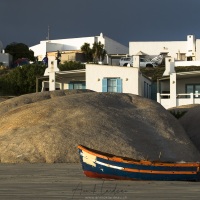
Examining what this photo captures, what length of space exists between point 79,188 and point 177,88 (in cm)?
3979

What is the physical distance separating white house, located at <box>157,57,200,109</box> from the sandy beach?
3220 cm

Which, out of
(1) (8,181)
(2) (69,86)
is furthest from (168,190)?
(2) (69,86)

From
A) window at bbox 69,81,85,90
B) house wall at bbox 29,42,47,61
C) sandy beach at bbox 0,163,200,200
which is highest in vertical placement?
house wall at bbox 29,42,47,61

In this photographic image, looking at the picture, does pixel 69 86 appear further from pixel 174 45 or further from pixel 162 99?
pixel 174 45

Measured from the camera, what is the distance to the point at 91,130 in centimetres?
2253

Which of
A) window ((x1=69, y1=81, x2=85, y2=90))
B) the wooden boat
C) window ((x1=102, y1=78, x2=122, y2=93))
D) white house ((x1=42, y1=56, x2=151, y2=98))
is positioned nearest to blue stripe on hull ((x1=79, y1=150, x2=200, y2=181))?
the wooden boat

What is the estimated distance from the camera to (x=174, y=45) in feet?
327

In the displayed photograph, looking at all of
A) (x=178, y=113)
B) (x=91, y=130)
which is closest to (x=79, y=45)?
(x=178, y=113)

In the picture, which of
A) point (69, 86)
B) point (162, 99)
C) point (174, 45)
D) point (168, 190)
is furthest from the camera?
point (174, 45)

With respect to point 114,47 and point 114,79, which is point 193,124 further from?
point 114,47

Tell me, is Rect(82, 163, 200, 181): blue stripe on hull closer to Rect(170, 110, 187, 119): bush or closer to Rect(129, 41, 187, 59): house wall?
Rect(170, 110, 187, 119): bush

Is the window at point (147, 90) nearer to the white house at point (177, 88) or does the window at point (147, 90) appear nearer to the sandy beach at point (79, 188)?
the white house at point (177, 88)

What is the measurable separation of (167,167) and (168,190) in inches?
67.7

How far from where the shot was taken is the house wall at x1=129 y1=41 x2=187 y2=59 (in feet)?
326
